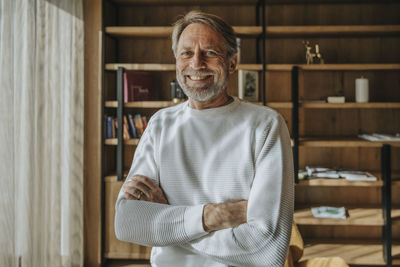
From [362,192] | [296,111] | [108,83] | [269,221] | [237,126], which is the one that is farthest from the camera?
[362,192]

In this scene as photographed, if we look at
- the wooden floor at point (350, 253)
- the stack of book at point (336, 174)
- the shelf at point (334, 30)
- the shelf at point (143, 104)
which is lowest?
the wooden floor at point (350, 253)

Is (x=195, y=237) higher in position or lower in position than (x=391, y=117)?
lower

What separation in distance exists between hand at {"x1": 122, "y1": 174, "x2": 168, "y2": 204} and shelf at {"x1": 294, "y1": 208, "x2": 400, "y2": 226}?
204cm

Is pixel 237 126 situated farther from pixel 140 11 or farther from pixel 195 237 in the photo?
pixel 140 11

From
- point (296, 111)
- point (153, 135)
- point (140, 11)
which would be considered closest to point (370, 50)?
point (296, 111)

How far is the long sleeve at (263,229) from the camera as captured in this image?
3.17 feet

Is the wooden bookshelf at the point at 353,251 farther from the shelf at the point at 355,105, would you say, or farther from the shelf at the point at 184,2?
the shelf at the point at 184,2

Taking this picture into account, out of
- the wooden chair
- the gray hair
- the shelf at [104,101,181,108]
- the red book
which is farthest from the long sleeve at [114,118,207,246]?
the red book

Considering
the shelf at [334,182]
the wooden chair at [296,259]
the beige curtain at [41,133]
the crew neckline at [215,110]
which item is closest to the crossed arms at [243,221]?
the crew neckline at [215,110]

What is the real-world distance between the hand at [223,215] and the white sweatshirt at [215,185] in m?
0.02

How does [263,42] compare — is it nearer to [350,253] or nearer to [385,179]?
[385,179]

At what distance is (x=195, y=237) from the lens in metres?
1.00

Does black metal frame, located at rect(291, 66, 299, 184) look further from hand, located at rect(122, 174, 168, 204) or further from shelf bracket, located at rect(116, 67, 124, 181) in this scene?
hand, located at rect(122, 174, 168, 204)

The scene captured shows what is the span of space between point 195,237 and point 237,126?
0.35 metres
